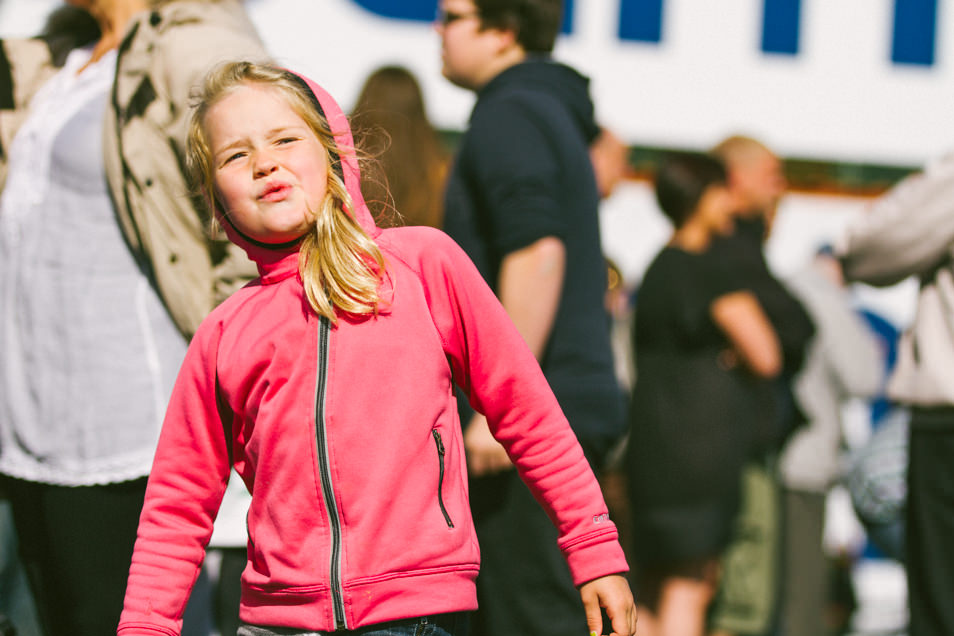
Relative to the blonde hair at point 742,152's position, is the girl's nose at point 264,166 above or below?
above

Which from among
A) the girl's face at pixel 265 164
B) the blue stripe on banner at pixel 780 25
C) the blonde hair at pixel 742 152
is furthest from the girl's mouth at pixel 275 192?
the blue stripe on banner at pixel 780 25

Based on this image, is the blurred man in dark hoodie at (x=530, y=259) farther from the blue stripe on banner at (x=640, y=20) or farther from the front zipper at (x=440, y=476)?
the blue stripe on banner at (x=640, y=20)

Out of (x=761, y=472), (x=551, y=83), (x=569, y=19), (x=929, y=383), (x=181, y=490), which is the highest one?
(x=569, y=19)

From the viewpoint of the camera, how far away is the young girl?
1.46 m

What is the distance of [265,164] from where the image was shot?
1512 millimetres

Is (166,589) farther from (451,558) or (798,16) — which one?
(798,16)

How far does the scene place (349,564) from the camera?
1.44 m

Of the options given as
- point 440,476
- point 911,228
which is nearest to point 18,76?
point 440,476

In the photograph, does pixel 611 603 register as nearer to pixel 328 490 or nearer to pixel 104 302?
pixel 328 490

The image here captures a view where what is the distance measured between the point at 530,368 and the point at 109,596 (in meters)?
0.94

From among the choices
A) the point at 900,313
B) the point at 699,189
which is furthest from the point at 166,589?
the point at 900,313

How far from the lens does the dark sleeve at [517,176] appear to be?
2.19 metres

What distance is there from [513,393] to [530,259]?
2.06 feet

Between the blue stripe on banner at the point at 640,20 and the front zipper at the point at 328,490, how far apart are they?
560 centimetres
